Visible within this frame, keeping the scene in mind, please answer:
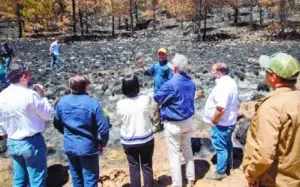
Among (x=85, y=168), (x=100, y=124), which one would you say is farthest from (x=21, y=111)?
(x=85, y=168)

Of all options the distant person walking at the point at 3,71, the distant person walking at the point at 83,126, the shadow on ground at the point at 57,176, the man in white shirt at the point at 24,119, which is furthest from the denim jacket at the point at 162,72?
the distant person walking at the point at 3,71

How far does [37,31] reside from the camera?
5203cm

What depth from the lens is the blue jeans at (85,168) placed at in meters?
5.33

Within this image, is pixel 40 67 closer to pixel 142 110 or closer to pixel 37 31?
pixel 142 110

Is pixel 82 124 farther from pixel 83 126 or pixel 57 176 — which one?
pixel 57 176

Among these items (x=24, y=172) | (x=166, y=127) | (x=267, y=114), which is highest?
(x=267, y=114)

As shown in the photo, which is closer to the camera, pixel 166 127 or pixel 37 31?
pixel 166 127

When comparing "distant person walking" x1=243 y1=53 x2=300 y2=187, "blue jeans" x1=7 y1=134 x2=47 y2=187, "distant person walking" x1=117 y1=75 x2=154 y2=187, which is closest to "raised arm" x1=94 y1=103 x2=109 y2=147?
"distant person walking" x1=117 y1=75 x2=154 y2=187

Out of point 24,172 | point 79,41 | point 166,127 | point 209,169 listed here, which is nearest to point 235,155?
point 209,169

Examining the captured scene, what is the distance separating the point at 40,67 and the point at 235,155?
1688cm

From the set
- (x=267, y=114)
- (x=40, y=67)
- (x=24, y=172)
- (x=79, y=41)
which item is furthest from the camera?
(x=79, y=41)

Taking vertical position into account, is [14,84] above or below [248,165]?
above

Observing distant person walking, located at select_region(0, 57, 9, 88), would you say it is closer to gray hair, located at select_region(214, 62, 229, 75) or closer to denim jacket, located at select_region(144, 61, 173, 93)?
denim jacket, located at select_region(144, 61, 173, 93)

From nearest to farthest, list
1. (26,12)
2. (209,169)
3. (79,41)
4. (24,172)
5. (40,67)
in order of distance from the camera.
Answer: (24,172), (209,169), (40,67), (79,41), (26,12)
